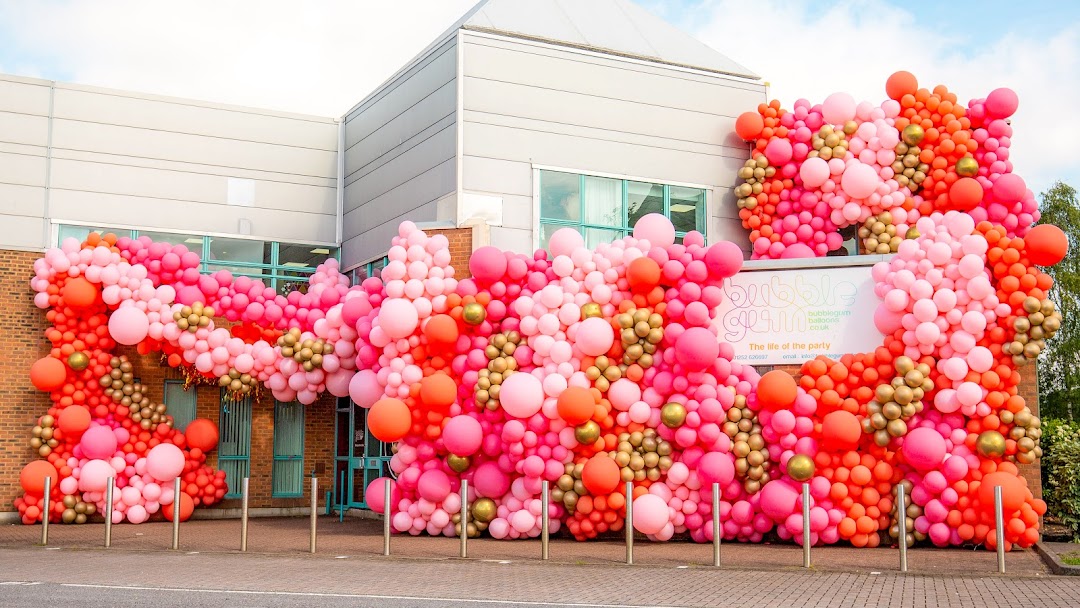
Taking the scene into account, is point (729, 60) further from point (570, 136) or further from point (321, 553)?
point (321, 553)

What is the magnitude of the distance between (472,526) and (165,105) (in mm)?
11124

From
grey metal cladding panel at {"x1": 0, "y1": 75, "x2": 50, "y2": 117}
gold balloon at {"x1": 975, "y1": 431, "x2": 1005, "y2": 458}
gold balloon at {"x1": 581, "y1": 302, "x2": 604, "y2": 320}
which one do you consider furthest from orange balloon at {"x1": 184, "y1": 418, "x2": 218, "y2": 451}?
gold balloon at {"x1": 975, "y1": 431, "x2": 1005, "y2": 458}

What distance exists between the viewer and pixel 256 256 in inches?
848

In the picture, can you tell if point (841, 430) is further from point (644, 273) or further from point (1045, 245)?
point (1045, 245)

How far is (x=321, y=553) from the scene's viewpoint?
13250 mm

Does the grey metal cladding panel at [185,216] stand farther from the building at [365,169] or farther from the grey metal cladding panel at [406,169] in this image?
the grey metal cladding panel at [406,169]

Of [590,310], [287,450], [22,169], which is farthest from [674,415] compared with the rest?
[22,169]

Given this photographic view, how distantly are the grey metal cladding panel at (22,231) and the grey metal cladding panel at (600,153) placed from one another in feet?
26.9

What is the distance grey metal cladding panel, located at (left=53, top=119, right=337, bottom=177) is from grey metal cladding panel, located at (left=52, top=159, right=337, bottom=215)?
11.8 inches

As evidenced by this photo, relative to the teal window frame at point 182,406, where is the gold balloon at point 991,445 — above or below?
below

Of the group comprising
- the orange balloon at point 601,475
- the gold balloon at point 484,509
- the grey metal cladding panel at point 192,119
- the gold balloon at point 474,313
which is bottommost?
the gold balloon at point 484,509

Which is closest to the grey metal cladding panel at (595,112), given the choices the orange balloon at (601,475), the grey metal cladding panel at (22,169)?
the orange balloon at (601,475)

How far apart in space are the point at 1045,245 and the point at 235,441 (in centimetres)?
1422

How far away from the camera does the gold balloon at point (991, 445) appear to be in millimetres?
13516
